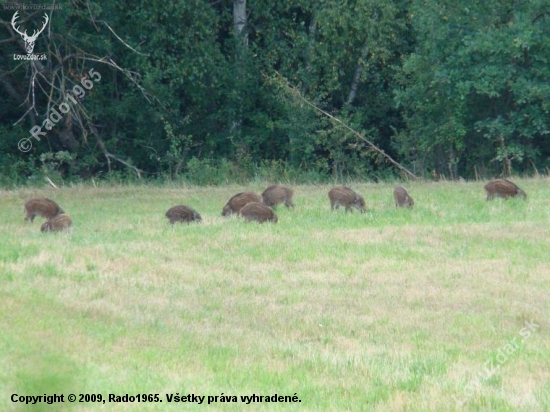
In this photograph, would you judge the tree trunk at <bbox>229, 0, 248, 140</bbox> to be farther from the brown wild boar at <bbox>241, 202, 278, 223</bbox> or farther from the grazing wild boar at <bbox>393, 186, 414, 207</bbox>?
the brown wild boar at <bbox>241, 202, 278, 223</bbox>

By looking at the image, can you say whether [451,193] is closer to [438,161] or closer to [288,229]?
[288,229]

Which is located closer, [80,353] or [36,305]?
Result: [80,353]

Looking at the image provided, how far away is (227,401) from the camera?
728 cm

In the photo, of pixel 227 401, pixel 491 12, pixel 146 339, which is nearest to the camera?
pixel 227 401

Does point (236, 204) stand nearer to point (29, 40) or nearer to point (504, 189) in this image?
point (504, 189)

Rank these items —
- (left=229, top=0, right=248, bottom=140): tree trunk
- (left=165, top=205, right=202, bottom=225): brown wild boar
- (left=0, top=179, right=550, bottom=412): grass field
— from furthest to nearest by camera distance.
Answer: (left=229, top=0, right=248, bottom=140): tree trunk < (left=165, top=205, right=202, bottom=225): brown wild boar < (left=0, top=179, right=550, bottom=412): grass field

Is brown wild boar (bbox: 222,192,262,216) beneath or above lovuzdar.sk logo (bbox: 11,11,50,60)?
beneath

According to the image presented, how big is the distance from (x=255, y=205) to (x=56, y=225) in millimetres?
3307

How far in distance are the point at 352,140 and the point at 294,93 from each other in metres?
2.72

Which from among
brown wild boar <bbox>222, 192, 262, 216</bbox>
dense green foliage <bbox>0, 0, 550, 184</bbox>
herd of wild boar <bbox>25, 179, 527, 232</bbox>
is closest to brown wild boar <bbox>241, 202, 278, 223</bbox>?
herd of wild boar <bbox>25, 179, 527, 232</bbox>

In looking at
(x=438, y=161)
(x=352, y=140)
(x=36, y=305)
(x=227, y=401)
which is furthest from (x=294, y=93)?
(x=227, y=401)

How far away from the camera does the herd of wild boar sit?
658 inches

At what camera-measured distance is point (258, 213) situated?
16.7 metres

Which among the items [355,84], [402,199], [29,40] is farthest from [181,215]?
[355,84]
